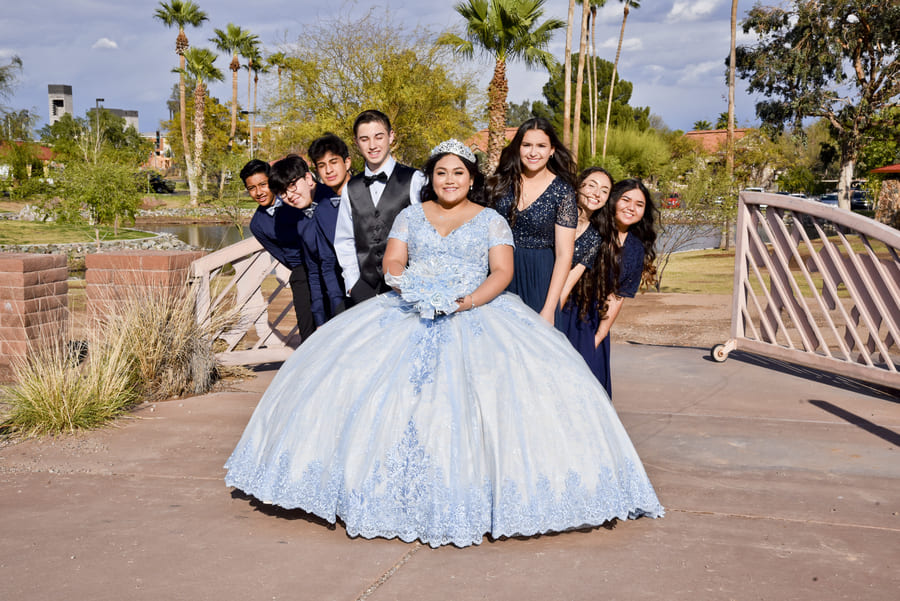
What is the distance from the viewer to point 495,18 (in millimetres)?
29047

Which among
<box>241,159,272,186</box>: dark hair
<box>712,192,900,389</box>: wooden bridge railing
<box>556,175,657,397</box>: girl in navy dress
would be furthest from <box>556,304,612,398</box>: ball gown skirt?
<box>241,159,272,186</box>: dark hair

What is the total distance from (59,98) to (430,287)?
563ft

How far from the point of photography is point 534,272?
4625 millimetres

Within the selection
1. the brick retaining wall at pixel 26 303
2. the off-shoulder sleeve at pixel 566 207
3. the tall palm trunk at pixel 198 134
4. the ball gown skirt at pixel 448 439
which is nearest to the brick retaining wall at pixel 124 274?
the brick retaining wall at pixel 26 303

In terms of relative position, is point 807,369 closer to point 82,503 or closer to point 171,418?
point 171,418

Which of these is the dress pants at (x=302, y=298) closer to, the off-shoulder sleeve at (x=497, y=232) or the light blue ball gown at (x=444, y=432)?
the light blue ball gown at (x=444, y=432)

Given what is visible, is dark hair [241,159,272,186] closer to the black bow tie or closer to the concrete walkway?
the black bow tie

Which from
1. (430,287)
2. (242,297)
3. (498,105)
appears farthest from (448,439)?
(498,105)

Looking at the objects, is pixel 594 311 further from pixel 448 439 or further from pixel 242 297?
pixel 242 297

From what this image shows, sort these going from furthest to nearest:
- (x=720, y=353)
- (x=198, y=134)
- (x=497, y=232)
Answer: (x=198, y=134)
(x=720, y=353)
(x=497, y=232)

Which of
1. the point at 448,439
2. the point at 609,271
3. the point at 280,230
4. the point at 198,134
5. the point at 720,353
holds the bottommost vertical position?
the point at 720,353

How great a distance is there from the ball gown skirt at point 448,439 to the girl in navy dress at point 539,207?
688 mm

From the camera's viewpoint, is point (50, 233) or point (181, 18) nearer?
point (50, 233)

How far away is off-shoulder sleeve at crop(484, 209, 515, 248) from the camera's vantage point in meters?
4.12
